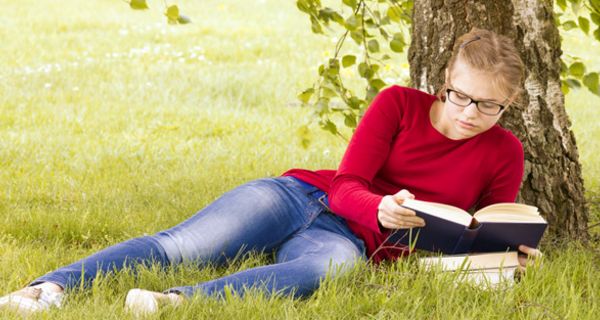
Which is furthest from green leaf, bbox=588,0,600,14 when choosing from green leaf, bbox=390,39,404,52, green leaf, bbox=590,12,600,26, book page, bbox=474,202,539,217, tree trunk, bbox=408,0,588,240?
book page, bbox=474,202,539,217

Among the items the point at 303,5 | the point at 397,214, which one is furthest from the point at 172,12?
the point at 397,214

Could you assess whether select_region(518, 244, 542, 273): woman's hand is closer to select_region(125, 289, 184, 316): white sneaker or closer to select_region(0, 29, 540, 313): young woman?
select_region(0, 29, 540, 313): young woman

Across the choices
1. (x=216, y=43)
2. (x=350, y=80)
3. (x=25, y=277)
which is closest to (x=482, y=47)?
(x=25, y=277)

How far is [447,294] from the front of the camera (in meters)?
2.65

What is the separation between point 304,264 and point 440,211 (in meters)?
0.48

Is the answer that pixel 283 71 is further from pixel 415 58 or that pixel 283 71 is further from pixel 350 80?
pixel 415 58

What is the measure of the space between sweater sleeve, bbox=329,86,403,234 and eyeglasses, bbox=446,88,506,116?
0.27 meters

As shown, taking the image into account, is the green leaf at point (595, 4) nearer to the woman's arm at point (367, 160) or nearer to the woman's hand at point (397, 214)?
the woman's arm at point (367, 160)

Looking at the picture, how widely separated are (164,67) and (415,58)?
4474mm

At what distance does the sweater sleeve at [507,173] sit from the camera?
298 cm

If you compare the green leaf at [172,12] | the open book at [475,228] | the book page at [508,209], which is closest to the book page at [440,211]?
the open book at [475,228]

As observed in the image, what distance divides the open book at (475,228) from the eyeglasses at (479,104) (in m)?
0.32

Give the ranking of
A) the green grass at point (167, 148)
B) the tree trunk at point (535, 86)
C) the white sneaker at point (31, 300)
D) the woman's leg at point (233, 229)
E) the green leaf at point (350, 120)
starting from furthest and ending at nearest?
the green leaf at point (350, 120) → the tree trunk at point (535, 86) → the woman's leg at point (233, 229) → the green grass at point (167, 148) → the white sneaker at point (31, 300)

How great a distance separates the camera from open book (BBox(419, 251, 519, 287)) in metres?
2.76
